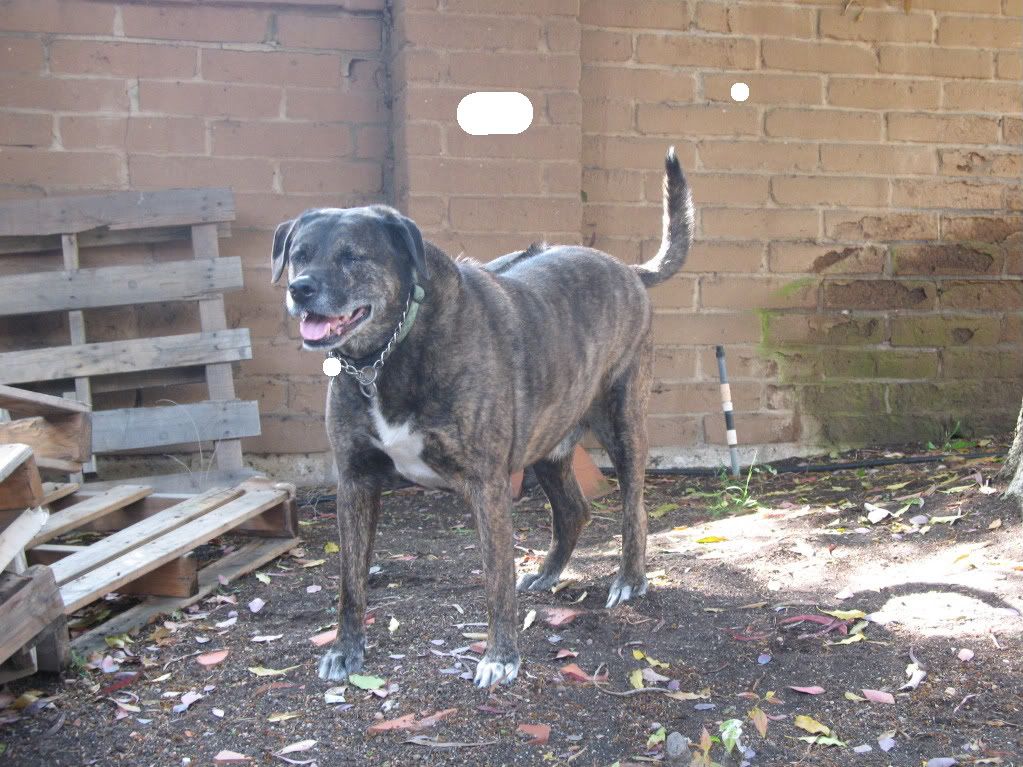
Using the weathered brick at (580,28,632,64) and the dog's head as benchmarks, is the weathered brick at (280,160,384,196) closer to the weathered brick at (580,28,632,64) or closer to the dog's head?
the weathered brick at (580,28,632,64)

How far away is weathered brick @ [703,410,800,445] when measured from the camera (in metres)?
6.42

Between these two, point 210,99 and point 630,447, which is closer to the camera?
point 630,447

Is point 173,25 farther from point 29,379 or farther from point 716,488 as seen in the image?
point 716,488

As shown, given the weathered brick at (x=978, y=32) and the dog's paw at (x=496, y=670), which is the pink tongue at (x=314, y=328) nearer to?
the dog's paw at (x=496, y=670)

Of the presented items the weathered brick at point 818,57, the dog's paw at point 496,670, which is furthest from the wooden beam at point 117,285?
the weathered brick at point 818,57

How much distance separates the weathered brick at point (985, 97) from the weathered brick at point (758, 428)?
222 cm

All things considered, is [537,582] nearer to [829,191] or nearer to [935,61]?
[829,191]

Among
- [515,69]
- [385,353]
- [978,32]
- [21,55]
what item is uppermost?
[978,32]

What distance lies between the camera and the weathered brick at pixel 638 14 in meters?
6.13

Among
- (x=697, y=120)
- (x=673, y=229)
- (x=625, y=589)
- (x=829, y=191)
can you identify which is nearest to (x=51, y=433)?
(x=625, y=589)

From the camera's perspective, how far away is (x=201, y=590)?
4.09 metres

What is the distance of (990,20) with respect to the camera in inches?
259

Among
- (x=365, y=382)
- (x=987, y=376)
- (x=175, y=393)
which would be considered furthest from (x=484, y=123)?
(x=987, y=376)

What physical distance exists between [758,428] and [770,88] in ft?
6.80
